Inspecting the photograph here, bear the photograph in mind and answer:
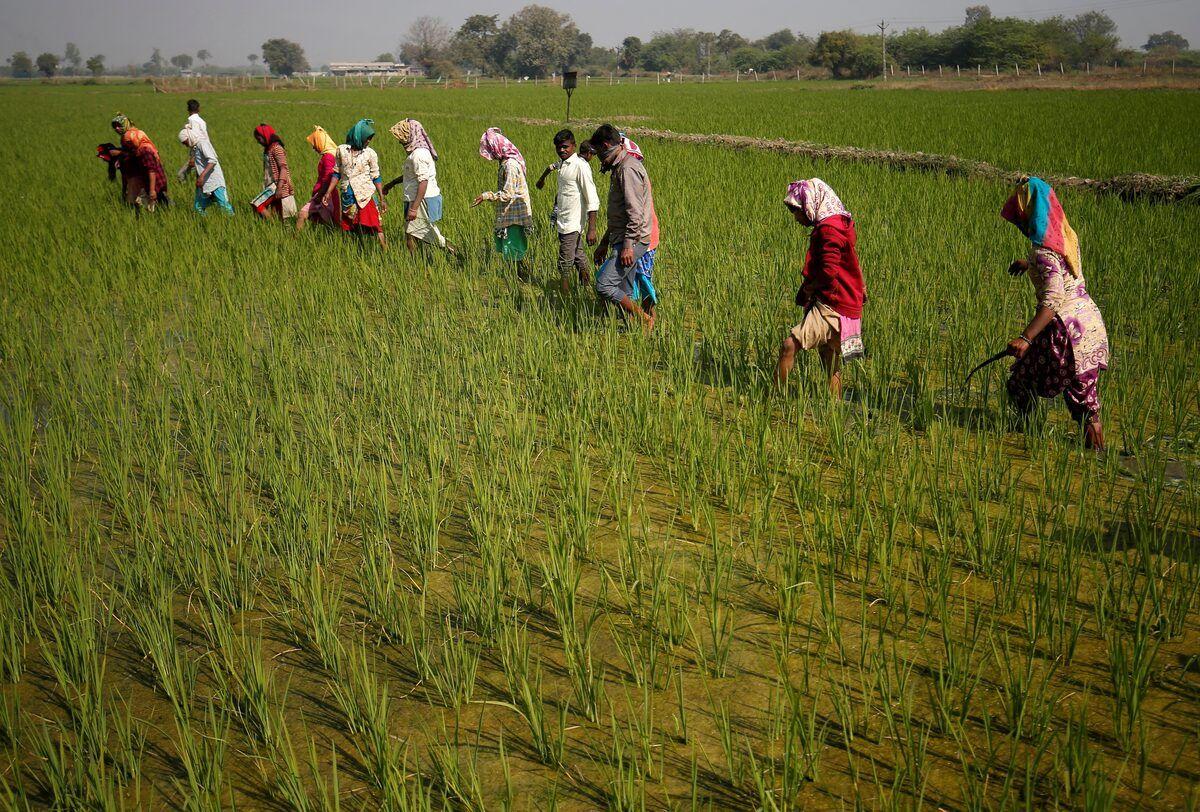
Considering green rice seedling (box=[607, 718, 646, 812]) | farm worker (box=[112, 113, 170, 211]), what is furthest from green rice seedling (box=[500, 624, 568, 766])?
farm worker (box=[112, 113, 170, 211])

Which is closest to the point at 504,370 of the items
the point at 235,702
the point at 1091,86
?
the point at 235,702

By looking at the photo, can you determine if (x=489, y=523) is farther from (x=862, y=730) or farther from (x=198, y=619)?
(x=862, y=730)

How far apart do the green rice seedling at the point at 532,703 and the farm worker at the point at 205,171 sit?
8.29m

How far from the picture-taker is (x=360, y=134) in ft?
22.9

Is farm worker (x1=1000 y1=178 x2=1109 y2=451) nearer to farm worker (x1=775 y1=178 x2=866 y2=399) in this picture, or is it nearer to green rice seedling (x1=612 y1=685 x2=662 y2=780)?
farm worker (x1=775 y1=178 x2=866 y2=399)

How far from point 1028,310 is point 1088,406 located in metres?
1.89

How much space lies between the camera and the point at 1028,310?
545cm

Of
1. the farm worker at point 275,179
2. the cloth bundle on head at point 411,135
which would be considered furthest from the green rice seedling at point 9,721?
the farm worker at point 275,179

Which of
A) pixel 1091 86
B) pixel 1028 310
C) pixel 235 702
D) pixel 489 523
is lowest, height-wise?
pixel 235 702

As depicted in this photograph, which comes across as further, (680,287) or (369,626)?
(680,287)

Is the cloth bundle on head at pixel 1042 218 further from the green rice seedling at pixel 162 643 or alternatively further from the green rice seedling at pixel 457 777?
the green rice seedling at pixel 162 643

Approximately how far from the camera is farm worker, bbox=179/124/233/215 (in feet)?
30.1

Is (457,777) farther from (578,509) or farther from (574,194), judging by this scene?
(574,194)

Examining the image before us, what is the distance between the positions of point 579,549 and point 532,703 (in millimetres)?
1012
